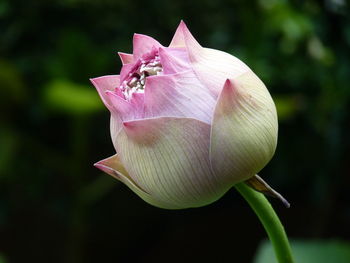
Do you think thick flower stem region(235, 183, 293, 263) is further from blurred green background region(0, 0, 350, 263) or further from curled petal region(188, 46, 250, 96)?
blurred green background region(0, 0, 350, 263)

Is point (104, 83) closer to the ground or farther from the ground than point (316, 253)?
farther from the ground

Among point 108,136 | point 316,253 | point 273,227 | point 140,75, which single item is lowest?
point 108,136

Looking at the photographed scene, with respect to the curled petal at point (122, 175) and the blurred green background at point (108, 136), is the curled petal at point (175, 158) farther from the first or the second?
the blurred green background at point (108, 136)

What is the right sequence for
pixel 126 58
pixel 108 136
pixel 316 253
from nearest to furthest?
pixel 126 58 → pixel 316 253 → pixel 108 136

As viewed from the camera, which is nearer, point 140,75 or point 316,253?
point 140,75

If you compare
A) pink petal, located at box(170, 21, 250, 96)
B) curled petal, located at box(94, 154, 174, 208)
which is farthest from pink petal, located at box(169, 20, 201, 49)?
curled petal, located at box(94, 154, 174, 208)

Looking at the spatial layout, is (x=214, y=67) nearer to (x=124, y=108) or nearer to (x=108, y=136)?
(x=124, y=108)

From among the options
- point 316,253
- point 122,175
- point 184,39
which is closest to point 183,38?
point 184,39
